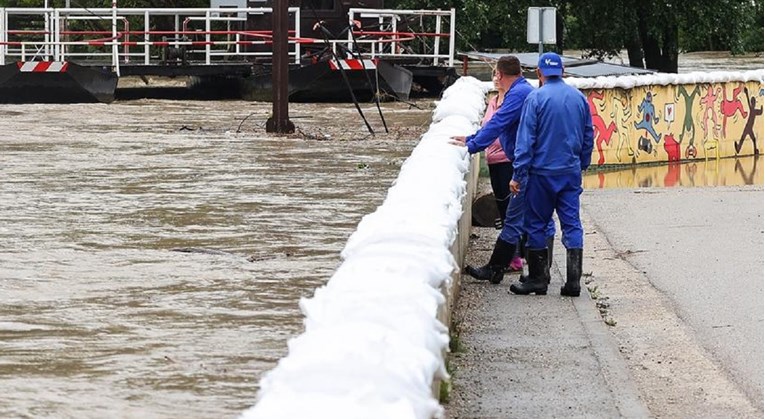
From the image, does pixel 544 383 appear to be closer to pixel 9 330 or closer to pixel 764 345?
pixel 764 345

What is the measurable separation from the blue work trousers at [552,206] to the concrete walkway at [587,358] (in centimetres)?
41

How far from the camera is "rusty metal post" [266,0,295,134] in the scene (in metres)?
22.7

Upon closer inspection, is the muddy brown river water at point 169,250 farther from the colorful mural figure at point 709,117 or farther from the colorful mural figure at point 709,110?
the colorful mural figure at point 709,110

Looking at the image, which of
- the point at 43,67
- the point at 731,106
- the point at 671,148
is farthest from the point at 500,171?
the point at 43,67

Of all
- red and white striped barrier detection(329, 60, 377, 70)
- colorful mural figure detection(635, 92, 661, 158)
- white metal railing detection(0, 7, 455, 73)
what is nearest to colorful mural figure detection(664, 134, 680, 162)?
colorful mural figure detection(635, 92, 661, 158)

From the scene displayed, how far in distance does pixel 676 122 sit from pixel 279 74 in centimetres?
615

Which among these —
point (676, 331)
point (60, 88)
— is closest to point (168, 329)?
point (676, 331)

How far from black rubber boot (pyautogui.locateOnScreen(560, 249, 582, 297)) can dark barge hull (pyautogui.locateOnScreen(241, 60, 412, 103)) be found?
68.3 feet

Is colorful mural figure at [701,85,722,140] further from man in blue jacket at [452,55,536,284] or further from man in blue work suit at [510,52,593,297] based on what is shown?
man in blue work suit at [510,52,593,297]

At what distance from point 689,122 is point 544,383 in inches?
610

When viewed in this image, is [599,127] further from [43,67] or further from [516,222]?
[43,67]

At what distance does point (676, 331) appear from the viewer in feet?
29.1

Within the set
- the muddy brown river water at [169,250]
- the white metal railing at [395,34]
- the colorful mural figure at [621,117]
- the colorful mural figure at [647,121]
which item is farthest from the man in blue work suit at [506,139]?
the white metal railing at [395,34]

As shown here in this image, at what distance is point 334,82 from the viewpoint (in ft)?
106
